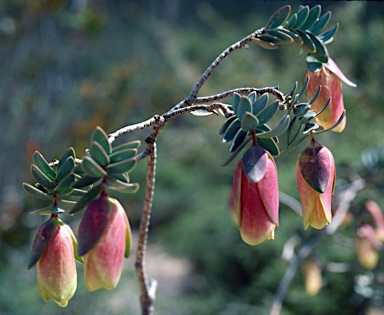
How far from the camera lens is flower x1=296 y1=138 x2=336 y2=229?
415 mm

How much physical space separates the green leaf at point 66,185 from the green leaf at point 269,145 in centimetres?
15

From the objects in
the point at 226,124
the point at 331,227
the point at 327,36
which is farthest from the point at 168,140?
the point at 226,124

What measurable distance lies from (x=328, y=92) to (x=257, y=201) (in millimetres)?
172

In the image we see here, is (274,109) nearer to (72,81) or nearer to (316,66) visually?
(316,66)

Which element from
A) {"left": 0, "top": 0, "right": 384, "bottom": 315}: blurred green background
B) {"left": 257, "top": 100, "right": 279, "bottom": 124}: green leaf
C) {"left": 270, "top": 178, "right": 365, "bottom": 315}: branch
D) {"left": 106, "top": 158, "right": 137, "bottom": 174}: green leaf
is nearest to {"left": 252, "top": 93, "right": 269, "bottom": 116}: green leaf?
{"left": 257, "top": 100, "right": 279, "bottom": 124}: green leaf

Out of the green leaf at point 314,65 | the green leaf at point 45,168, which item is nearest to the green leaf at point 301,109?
the green leaf at point 314,65

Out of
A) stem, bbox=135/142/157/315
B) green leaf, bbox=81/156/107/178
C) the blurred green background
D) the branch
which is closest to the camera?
green leaf, bbox=81/156/107/178

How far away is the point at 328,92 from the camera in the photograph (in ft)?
1.65

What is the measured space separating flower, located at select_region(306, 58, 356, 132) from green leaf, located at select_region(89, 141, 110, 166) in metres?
0.23

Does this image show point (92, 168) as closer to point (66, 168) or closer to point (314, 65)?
point (66, 168)

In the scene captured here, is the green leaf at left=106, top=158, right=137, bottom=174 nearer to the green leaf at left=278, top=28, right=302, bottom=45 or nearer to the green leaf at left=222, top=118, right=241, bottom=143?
the green leaf at left=222, top=118, right=241, bottom=143

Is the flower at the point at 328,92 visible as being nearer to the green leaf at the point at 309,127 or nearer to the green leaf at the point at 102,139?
the green leaf at the point at 309,127

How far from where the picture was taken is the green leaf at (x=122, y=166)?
0.36m

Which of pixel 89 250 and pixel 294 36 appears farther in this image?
pixel 294 36
